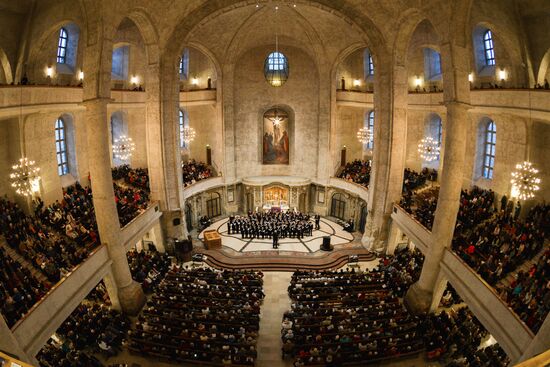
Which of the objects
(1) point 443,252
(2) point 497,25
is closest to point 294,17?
(2) point 497,25

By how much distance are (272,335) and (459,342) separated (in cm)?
691

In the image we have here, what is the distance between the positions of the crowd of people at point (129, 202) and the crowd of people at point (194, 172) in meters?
3.07

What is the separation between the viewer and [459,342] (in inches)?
556

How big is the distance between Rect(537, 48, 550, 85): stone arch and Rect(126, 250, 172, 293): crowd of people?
20.4 m

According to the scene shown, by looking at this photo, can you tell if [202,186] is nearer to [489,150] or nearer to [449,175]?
[449,175]

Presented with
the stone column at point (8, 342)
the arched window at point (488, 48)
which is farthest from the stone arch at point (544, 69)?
the stone column at point (8, 342)

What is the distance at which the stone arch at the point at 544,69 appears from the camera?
60.0 ft

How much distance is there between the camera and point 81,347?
14398 millimetres

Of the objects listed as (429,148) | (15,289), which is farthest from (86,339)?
(429,148)

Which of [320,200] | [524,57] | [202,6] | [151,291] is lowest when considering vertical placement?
[151,291]

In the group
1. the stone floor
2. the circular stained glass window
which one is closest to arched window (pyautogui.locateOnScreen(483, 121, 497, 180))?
the stone floor

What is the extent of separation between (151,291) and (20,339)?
26.9ft

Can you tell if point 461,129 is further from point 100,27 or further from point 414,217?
point 100,27

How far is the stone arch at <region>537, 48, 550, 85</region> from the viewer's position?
18297mm
